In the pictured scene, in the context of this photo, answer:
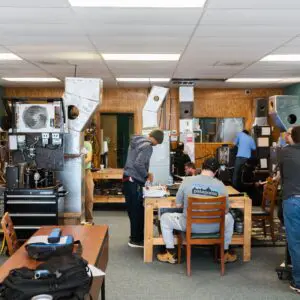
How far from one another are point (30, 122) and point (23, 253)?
2879mm

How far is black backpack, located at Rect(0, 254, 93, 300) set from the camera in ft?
6.22

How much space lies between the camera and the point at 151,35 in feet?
14.7

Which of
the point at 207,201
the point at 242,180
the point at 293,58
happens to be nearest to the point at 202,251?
the point at 207,201

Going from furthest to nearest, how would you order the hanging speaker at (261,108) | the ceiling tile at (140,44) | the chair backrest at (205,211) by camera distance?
the hanging speaker at (261,108) < the ceiling tile at (140,44) < the chair backrest at (205,211)

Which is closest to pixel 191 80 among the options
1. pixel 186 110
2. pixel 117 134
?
pixel 186 110

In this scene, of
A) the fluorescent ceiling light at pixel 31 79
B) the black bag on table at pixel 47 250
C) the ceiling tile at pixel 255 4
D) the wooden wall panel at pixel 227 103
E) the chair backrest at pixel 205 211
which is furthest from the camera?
the wooden wall panel at pixel 227 103

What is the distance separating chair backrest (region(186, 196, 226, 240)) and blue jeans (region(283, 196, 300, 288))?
0.66 m

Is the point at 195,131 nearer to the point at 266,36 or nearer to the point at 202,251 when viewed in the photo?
the point at 202,251

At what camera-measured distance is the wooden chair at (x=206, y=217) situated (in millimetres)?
4344

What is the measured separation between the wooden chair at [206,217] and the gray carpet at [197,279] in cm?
21

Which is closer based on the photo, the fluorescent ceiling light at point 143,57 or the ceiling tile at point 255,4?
the ceiling tile at point 255,4

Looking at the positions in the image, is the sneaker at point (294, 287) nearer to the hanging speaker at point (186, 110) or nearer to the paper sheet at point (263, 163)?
the paper sheet at point (263, 163)

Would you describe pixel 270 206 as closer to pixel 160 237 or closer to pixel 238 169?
pixel 160 237

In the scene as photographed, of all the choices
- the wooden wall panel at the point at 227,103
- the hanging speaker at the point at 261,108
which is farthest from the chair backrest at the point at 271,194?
the wooden wall panel at the point at 227,103
